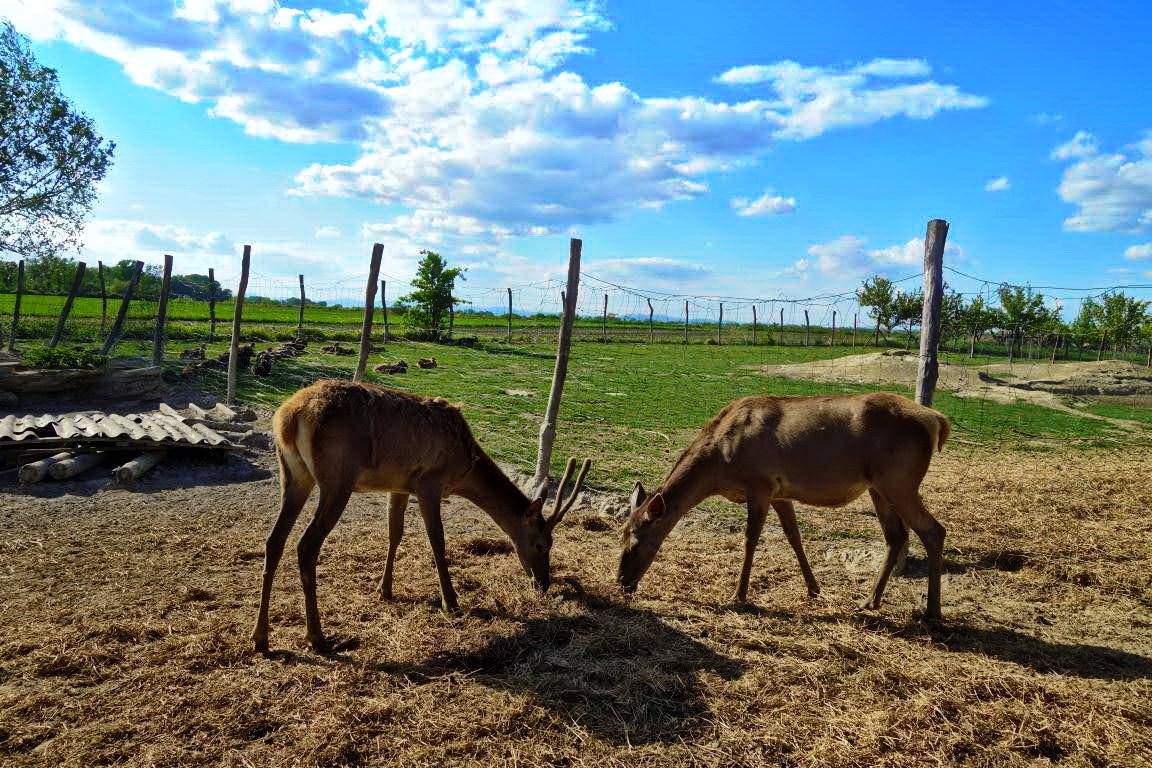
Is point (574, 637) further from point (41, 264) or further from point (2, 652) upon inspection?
point (41, 264)

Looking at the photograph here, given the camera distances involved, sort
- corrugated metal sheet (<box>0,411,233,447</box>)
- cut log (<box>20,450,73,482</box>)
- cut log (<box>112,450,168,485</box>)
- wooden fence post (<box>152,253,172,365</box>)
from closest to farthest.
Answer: cut log (<box>20,450,73,482</box>), cut log (<box>112,450,168,485</box>), corrugated metal sheet (<box>0,411,233,447</box>), wooden fence post (<box>152,253,172,365</box>)

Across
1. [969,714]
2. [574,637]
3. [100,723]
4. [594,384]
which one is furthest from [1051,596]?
[594,384]

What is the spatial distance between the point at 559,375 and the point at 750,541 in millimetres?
4450

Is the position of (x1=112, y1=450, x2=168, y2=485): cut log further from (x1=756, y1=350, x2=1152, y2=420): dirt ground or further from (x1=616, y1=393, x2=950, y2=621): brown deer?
(x1=756, y1=350, x2=1152, y2=420): dirt ground

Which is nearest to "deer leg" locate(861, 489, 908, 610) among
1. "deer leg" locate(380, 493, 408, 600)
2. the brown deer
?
the brown deer

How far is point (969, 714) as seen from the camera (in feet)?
14.1

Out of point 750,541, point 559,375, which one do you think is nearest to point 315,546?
point 750,541

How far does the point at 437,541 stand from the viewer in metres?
6.05

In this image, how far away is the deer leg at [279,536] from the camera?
5.03m

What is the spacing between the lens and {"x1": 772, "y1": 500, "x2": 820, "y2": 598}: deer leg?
6613 millimetres

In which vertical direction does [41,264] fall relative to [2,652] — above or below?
above

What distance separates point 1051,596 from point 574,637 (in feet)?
16.5

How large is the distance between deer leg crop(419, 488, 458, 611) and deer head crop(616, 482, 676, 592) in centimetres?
174

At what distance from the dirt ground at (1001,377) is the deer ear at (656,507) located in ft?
67.1
